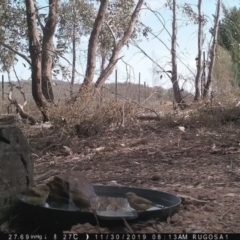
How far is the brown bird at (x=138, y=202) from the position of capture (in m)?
3.23

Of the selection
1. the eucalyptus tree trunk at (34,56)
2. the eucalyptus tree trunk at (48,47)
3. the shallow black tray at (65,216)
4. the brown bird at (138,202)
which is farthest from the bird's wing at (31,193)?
the eucalyptus tree trunk at (48,47)

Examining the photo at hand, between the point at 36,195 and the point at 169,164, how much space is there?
2.78 m

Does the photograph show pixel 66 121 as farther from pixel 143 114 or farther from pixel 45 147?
pixel 143 114

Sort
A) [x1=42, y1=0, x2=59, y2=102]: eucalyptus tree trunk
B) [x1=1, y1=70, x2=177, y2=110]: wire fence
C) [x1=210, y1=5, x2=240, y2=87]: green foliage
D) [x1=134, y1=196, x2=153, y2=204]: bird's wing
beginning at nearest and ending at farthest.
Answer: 1. [x1=134, y1=196, x2=153, y2=204]: bird's wing
2. [x1=1, y1=70, x2=177, y2=110]: wire fence
3. [x1=42, y1=0, x2=59, y2=102]: eucalyptus tree trunk
4. [x1=210, y1=5, x2=240, y2=87]: green foliage

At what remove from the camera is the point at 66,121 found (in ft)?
27.4

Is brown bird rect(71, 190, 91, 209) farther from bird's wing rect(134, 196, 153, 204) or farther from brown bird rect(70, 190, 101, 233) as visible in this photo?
bird's wing rect(134, 196, 153, 204)

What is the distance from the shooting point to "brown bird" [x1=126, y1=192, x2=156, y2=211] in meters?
3.23

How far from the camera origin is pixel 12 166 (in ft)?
10.8

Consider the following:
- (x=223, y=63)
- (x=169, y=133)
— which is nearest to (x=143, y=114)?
(x=169, y=133)

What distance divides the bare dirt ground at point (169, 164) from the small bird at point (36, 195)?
626 mm

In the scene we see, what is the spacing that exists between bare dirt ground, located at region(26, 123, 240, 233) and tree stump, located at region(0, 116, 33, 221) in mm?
841

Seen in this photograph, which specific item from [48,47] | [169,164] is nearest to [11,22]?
[48,47]

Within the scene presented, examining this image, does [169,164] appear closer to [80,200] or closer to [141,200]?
[141,200]

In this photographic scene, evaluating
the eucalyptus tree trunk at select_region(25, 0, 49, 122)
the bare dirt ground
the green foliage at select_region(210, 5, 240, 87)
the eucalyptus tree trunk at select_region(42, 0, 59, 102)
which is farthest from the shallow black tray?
the green foliage at select_region(210, 5, 240, 87)
